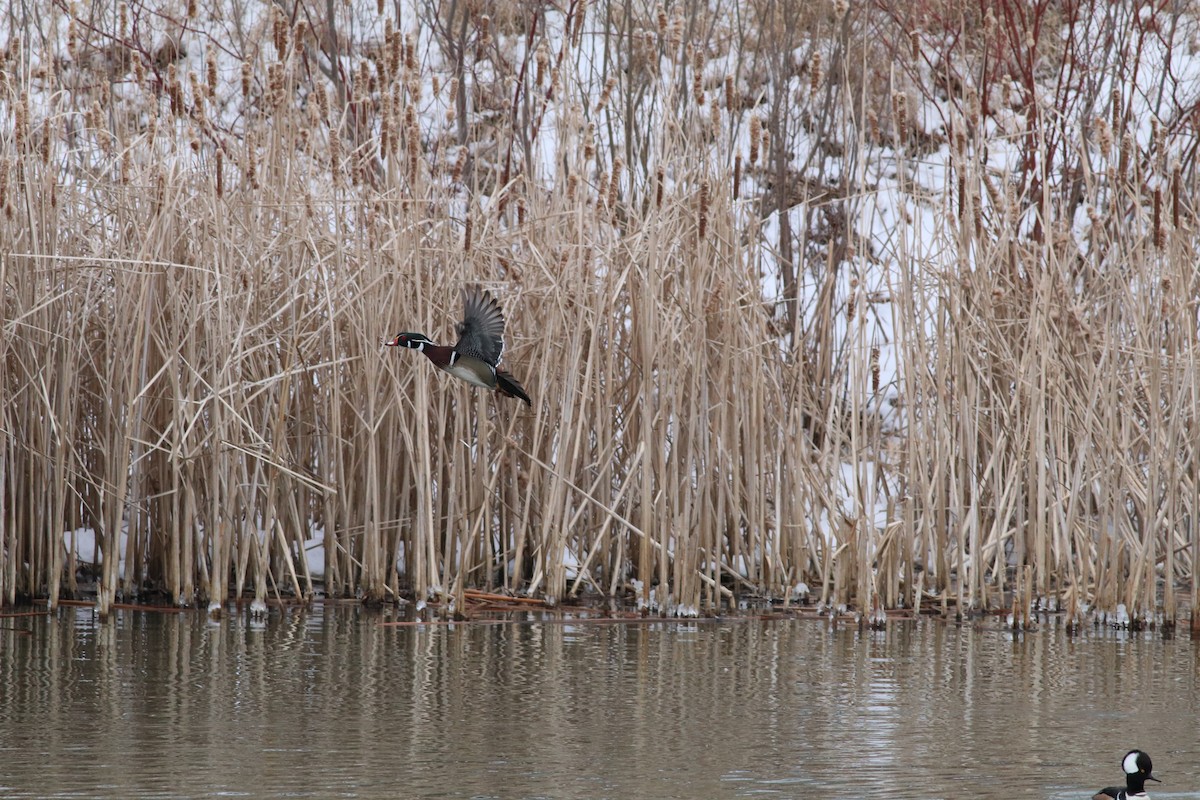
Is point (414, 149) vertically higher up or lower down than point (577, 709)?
higher up

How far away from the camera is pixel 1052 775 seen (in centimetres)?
323

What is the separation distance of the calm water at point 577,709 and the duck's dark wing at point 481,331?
899 mm

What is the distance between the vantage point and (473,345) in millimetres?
4883

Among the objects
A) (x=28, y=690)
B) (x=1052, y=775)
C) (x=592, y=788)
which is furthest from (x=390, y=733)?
(x=1052, y=775)

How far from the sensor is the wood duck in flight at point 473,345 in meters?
4.87

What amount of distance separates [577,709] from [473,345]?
1.39 metres

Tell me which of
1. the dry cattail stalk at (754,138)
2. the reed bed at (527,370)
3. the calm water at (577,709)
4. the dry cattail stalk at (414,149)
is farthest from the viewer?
the dry cattail stalk at (414,149)

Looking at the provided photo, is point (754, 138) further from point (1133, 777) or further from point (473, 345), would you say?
point (1133, 777)

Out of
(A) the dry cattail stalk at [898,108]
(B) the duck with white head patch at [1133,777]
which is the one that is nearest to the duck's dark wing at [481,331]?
(A) the dry cattail stalk at [898,108]

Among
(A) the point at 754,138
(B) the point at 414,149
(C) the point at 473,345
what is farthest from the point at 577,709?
(B) the point at 414,149

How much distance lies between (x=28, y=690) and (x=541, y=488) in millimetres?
2118

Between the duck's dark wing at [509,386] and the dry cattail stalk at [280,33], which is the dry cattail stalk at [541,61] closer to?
the dry cattail stalk at [280,33]

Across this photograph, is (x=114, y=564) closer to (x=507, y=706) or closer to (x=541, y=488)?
(x=541, y=488)

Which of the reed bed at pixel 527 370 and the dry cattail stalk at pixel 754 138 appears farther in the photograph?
the reed bed at pixel 527 370
